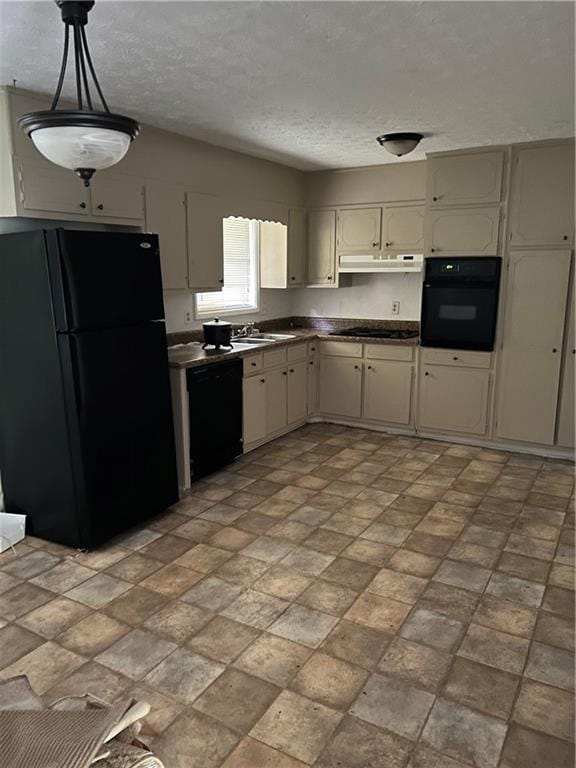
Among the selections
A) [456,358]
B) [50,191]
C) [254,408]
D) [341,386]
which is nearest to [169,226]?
[50,191]

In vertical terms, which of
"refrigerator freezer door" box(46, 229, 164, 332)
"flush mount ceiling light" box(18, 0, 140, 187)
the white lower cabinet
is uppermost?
"flush mount ceiling light" box(18, 0, 140, 187)

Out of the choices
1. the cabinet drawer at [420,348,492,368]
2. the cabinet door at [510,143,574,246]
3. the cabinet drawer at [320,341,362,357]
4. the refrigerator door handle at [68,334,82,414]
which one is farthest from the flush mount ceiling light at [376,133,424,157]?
the refrigerator door handle at [68,334,82,414]

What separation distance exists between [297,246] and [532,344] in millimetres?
2430

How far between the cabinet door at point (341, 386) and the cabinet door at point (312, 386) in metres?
0.05

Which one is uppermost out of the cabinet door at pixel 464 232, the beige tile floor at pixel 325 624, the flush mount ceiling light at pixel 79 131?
the flush mount ceiling light at pixel 79 131

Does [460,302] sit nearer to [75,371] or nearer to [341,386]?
[341,386]

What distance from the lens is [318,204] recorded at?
5684 millimetres

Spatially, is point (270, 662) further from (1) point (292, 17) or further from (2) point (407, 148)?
(2) point (407, 148)

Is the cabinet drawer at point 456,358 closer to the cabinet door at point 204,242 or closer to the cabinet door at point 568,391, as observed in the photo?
the cabinet door at point 568,391

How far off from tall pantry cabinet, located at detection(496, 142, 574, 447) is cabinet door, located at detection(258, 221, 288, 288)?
6.85 ft

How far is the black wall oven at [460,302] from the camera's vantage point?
15.3 feet

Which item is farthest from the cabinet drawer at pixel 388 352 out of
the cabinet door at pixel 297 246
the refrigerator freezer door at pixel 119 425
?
the refrigerator freezer door at pixel 119 425

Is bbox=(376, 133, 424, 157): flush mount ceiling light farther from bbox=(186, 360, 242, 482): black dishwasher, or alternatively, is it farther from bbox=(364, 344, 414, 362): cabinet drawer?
bbox=(186, 360, 242, 482): black dishwasher

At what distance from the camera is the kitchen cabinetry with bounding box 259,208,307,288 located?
556 centimetres
